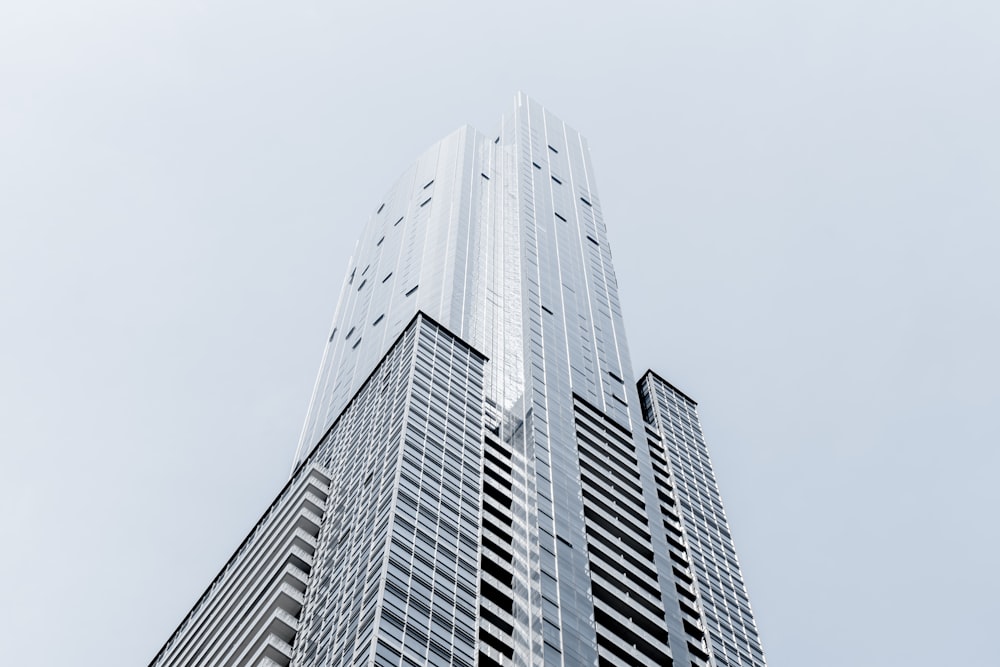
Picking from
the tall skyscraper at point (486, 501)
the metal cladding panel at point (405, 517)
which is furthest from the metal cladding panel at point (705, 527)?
the metal cladding panel at point (405, 517)

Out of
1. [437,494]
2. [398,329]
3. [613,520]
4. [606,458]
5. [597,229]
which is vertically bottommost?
[437,494]

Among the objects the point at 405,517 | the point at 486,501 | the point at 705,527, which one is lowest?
the point at 405,517

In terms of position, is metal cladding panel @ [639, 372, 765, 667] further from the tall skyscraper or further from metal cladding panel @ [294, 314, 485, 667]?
metal cladding panel @ [294, 314, 485, 667]

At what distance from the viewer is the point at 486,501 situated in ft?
294

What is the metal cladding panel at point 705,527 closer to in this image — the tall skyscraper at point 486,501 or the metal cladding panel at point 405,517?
the tall skyscraper at point 486,501

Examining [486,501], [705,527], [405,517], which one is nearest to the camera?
[405,517]

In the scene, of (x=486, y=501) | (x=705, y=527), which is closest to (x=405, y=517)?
(x=486, y=501)

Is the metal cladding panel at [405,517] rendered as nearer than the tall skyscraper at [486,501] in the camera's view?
Yes

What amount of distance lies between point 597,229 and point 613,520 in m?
72.4

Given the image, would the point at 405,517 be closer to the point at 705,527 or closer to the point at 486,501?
the point at 486,501

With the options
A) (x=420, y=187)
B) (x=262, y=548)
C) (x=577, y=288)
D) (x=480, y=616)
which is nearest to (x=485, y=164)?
(x=420, y=187)

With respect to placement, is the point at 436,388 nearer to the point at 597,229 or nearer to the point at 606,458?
the point at 606,458

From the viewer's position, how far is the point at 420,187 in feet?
557

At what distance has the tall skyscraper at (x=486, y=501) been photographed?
3031 inches
